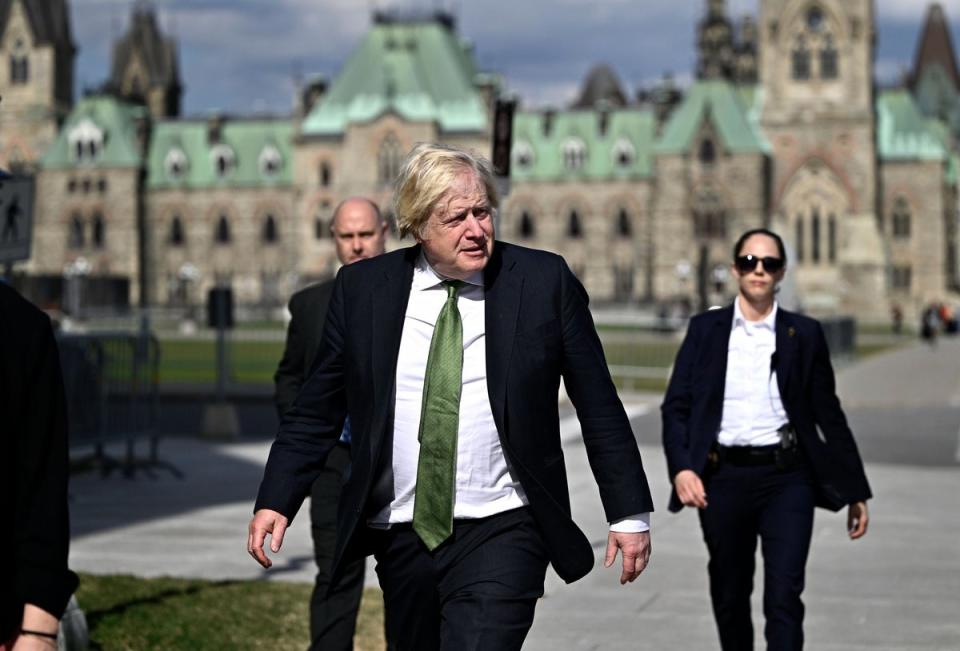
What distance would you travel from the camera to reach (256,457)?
747 inches

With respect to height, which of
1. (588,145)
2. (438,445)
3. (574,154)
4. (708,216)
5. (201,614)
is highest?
(588,145)

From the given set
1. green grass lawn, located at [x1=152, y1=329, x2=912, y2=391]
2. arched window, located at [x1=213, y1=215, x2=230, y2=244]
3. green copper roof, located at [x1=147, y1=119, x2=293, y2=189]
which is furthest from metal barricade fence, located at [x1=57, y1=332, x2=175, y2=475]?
green copper roof, located at [x1=147, y1=119, x2=293, y2=189]

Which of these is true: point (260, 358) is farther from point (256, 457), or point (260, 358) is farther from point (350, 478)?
point (350, 478)

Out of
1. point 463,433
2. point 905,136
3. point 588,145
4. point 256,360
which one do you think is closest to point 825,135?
point 905,136

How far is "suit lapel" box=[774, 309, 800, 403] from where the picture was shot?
7.34m

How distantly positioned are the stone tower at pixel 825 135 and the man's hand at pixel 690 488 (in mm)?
76762

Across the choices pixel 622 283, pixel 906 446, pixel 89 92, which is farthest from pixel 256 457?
pixel 89 92

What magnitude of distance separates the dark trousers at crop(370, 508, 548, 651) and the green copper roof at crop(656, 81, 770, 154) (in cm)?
7966

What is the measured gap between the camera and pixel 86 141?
9606 cm

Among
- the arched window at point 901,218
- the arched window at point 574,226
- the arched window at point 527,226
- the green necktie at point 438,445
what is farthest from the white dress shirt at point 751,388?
the arched window at point 527,226

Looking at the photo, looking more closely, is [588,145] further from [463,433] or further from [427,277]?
[463,433]

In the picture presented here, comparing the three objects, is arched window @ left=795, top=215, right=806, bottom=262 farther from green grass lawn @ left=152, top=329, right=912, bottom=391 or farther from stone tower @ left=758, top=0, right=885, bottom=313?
green grass lawn @ left=152, top=329, right=912, bottom=391

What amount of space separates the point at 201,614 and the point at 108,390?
735 centimetres

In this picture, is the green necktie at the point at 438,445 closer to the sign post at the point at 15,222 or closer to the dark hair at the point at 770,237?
the dark hair at the point at 770,237
